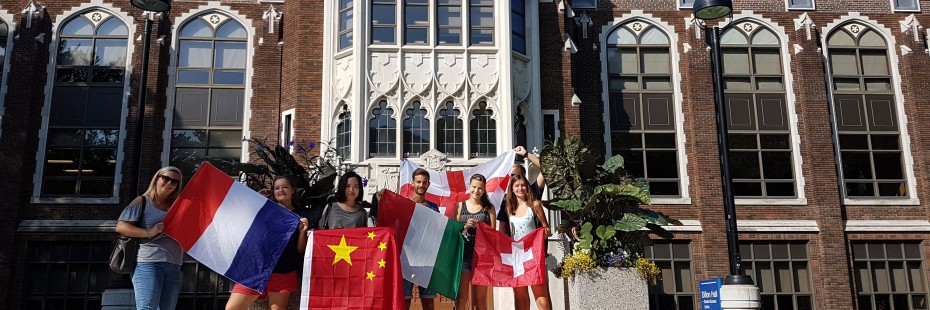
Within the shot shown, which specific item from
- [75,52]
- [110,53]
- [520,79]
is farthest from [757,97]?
[75,52]

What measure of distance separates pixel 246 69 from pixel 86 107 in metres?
4.19

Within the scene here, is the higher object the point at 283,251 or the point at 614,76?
the point at 614,76

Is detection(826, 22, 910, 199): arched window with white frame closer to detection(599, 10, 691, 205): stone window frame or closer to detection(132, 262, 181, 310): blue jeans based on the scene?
detection(599, 10, 691, 205): stone window frame

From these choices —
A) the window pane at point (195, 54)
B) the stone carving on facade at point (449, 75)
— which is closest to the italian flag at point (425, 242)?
the stone carving on facade at point (449, 75)

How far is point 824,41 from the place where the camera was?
22.4 m

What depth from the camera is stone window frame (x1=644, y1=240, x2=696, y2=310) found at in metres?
20.4

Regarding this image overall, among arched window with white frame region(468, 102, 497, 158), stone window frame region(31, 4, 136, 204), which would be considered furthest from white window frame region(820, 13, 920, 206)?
stone window frame region(31, 4, 136, 204)

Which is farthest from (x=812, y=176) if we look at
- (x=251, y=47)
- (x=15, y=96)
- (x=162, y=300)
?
(x=15, y=96)

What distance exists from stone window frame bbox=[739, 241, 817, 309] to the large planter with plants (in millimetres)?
9419

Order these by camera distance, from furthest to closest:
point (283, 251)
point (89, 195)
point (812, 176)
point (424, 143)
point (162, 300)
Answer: point (812, 176) → point (89, 195) → point (424, 143) → point (283, 251) → point (162, 300)

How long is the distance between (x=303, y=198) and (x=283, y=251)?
9.14ft

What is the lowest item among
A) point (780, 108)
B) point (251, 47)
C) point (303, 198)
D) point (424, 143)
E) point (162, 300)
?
point (162, 300)

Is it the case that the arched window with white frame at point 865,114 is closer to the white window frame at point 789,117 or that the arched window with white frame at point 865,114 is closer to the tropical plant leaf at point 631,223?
the white window frame at point 789,117

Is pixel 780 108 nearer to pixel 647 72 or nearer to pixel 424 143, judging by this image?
pixel 647 72
